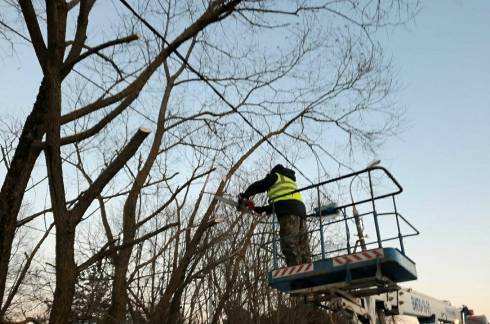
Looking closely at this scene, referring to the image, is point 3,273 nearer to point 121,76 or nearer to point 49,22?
point 49,22

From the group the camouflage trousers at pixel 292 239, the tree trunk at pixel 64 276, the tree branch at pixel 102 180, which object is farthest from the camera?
the camouflage trousers at pixel 292 239

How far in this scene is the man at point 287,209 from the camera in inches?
286

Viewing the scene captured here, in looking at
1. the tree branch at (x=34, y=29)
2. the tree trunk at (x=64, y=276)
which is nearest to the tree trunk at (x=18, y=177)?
the tree branch at (x=34, y=29)

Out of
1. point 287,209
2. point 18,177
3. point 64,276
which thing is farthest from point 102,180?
point 287,209

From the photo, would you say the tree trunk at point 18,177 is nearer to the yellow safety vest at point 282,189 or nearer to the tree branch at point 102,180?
the tree branch at point 102,180

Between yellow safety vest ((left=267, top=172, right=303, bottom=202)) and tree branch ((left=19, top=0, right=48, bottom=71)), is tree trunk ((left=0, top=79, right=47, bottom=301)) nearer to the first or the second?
tree branch ((left=19, top=0, right=48, bottom=71))

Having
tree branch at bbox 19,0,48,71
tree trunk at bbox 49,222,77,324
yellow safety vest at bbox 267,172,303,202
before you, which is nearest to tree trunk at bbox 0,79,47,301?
tree branch at bbox 19,0,48,71

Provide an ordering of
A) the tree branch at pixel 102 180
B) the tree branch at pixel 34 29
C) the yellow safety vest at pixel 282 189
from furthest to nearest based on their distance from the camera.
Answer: the yellow safety vest at pixel 282 189
the tree branch at pixel 34 29
the tree branch at pixel 102 180

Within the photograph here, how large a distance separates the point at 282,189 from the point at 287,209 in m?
0.34

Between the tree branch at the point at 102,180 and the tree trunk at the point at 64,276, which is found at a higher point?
the tree branch at the point at 102,180

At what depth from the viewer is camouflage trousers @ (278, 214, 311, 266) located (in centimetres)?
723

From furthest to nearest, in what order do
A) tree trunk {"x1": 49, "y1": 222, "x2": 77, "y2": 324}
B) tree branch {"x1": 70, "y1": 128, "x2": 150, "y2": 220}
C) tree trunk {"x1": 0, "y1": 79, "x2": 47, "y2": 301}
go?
1. tree trunk {"x1": 0, "y1": 79, "x2": 47, "y2": 301}
2. tree branch {"x1": 70, "y1": 128, "x2": 150, "y2": 220}
3. tree trunk {"x1": 49, "y1": 222, "x2": 77, "y2": 324}

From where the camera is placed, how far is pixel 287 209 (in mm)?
7336

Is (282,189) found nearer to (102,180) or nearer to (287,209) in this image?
(287,209)
